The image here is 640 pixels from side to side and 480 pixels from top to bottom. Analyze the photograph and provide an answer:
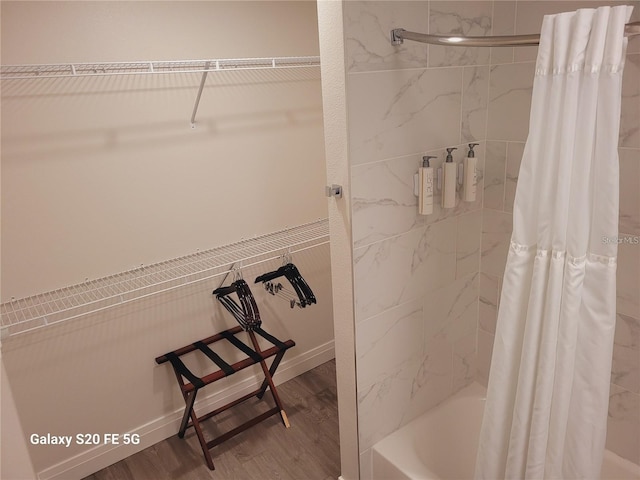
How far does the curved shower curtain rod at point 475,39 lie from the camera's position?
1.30m

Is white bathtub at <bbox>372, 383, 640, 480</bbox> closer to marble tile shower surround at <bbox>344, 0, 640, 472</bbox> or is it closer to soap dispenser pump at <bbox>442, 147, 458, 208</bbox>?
marble tile shower surround at <bbox>344, 0, 640, 472</bbox>

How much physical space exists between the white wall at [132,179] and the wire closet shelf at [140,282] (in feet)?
0.15

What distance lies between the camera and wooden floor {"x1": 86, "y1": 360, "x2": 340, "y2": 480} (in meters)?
2.25

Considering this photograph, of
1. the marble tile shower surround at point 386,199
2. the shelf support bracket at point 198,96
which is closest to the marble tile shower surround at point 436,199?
the marble tile shower surround at point 386,199

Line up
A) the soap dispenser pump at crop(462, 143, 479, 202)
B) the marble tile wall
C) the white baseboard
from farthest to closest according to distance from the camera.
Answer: the white baseboard < the soap dispenser pump at crop(462, 143, 479, 202) < the marble tile wall

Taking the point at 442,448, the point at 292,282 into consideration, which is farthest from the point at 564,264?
the point at 292,282

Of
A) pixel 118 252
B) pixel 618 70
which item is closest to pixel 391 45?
pixel 618 70

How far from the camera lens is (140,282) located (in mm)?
2178

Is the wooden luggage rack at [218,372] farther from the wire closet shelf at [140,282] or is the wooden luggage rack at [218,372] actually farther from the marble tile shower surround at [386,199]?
the marble tile shower surround at [386,199]

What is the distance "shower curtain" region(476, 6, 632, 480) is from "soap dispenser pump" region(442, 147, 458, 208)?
15.4 inches

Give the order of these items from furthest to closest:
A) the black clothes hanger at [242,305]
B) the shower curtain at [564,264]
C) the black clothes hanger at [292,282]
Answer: the black clothes hanger at [292,282]
the black clothes hanger at [242,305]
the shower curtain at [564,264]

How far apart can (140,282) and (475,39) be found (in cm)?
166

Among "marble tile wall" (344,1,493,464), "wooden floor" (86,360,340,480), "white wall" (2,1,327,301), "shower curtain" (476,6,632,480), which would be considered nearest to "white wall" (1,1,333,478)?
"white wall" (2,1,327,301)

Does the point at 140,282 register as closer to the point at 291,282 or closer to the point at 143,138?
the point at 143,138
